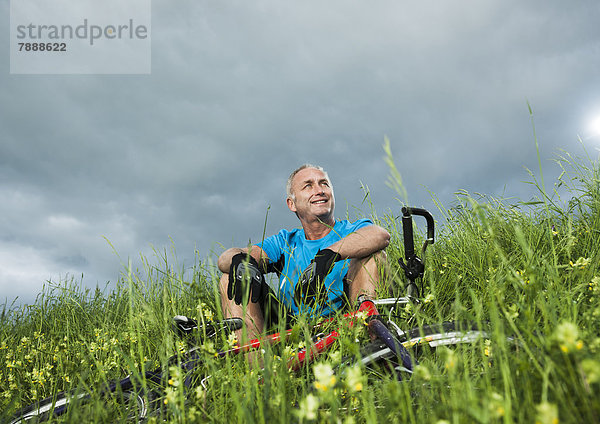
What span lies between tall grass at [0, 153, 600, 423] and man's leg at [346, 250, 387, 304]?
0.21 meters

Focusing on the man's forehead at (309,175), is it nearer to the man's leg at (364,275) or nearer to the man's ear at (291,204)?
the man's ear at (291,204)

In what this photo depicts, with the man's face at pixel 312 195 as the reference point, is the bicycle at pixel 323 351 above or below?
below

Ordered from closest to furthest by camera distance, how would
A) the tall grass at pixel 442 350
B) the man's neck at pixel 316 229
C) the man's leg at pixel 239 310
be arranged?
the tall grass at pixel 442 350
the man's leg at pixel 239 310
the man's neck at pixel 316 229

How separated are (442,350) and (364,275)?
2.96 metres

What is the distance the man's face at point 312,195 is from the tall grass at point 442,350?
1070 mm

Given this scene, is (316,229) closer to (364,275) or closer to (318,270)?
(364,275)

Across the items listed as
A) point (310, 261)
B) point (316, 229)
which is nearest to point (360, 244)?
point (310, 261)

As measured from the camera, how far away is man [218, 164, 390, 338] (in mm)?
3842

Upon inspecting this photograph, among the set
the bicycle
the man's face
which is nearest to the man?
the man's face

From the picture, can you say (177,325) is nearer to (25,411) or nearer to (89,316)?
(25,411)

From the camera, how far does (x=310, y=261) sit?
510 centimetres

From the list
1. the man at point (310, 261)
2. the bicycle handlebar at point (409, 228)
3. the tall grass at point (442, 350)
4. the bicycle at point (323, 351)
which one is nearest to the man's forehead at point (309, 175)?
the man at point (310, 261)

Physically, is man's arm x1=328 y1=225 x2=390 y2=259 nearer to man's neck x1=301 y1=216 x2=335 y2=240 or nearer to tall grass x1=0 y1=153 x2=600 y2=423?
tall grass x1=0 y1=153 x2=600 y2=423

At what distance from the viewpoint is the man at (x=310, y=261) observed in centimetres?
384
